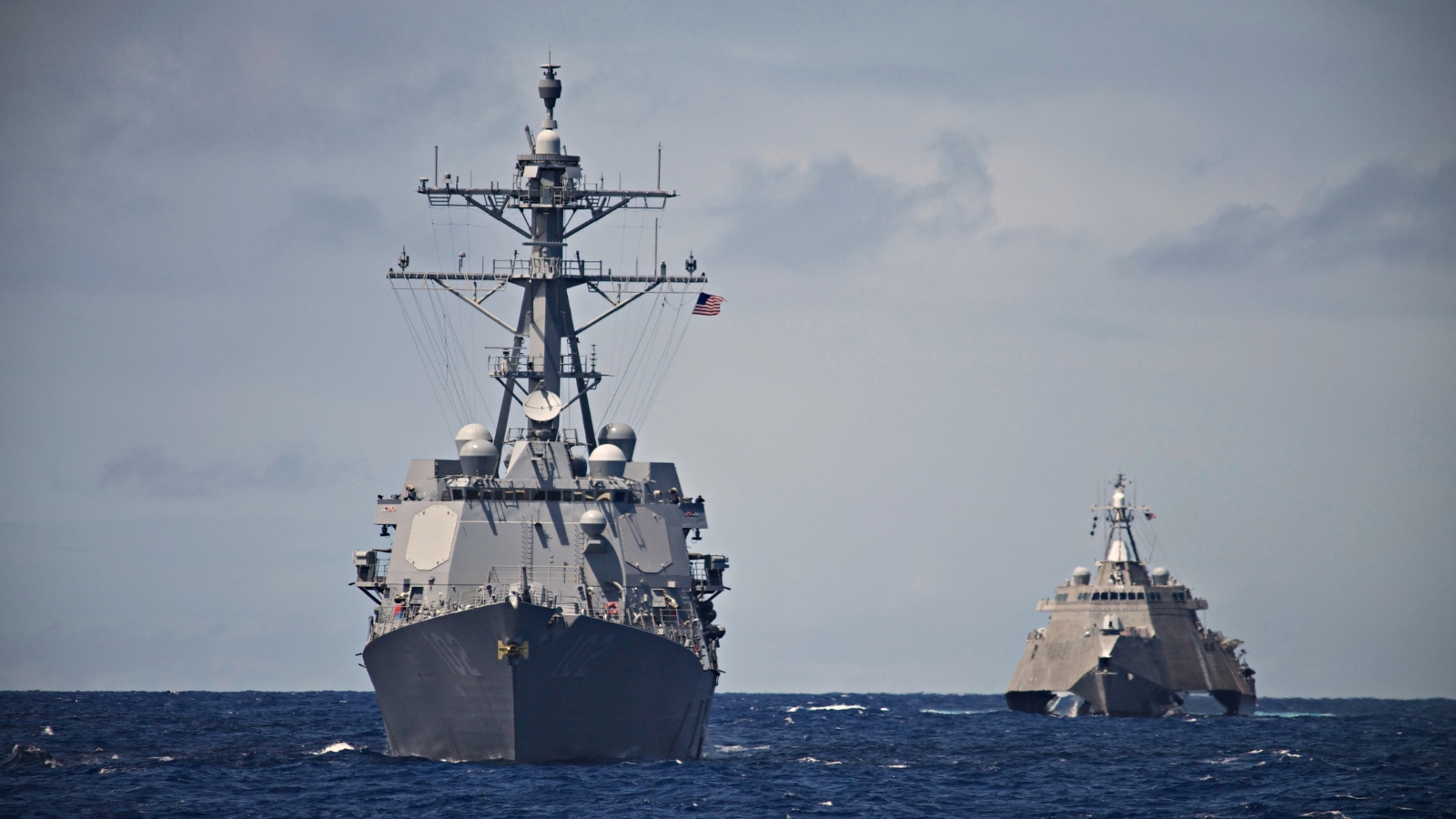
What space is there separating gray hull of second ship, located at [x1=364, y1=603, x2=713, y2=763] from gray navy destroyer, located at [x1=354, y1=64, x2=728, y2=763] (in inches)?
1.5

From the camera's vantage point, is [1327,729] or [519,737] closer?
[519,737]

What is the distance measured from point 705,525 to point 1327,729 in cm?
3806

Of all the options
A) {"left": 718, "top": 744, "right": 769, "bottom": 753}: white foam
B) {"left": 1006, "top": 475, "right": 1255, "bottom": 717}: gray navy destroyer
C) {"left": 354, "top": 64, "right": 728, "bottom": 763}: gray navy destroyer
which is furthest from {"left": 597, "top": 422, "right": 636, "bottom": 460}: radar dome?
{"left": 1006, "top": 475, "right": 1255, "bottom": 717}: gray navy destroyer

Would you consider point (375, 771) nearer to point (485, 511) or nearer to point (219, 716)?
point (485, 511)

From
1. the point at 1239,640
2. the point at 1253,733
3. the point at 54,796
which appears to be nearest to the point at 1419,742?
the point at 1253,733

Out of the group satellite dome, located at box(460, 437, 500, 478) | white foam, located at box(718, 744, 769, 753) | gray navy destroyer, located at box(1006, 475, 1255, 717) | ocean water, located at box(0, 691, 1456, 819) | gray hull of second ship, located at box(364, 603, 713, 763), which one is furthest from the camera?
gray navy destroyer, located at box(1006, 475, 1255, 717)

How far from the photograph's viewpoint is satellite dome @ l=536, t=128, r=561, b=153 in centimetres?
3953

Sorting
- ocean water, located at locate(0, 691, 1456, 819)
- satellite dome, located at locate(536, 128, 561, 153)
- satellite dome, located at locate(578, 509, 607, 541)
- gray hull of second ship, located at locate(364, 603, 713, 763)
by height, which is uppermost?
satellite dome, located at locate(536, 128, 561, 153)

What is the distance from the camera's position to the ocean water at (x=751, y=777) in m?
29.7

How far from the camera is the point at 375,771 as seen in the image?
1345 inches

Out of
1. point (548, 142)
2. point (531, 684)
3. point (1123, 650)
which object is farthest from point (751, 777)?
point (1123, 650)

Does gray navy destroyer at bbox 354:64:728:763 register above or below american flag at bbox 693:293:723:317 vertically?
below

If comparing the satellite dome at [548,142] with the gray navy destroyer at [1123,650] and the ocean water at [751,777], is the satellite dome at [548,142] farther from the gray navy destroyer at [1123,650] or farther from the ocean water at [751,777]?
the gray navy destroyer at [1123,650]

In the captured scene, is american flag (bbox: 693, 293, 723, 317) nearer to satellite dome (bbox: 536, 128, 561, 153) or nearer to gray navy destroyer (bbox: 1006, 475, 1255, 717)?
satellite dome (bbox: 536, 128, 561, 153)
